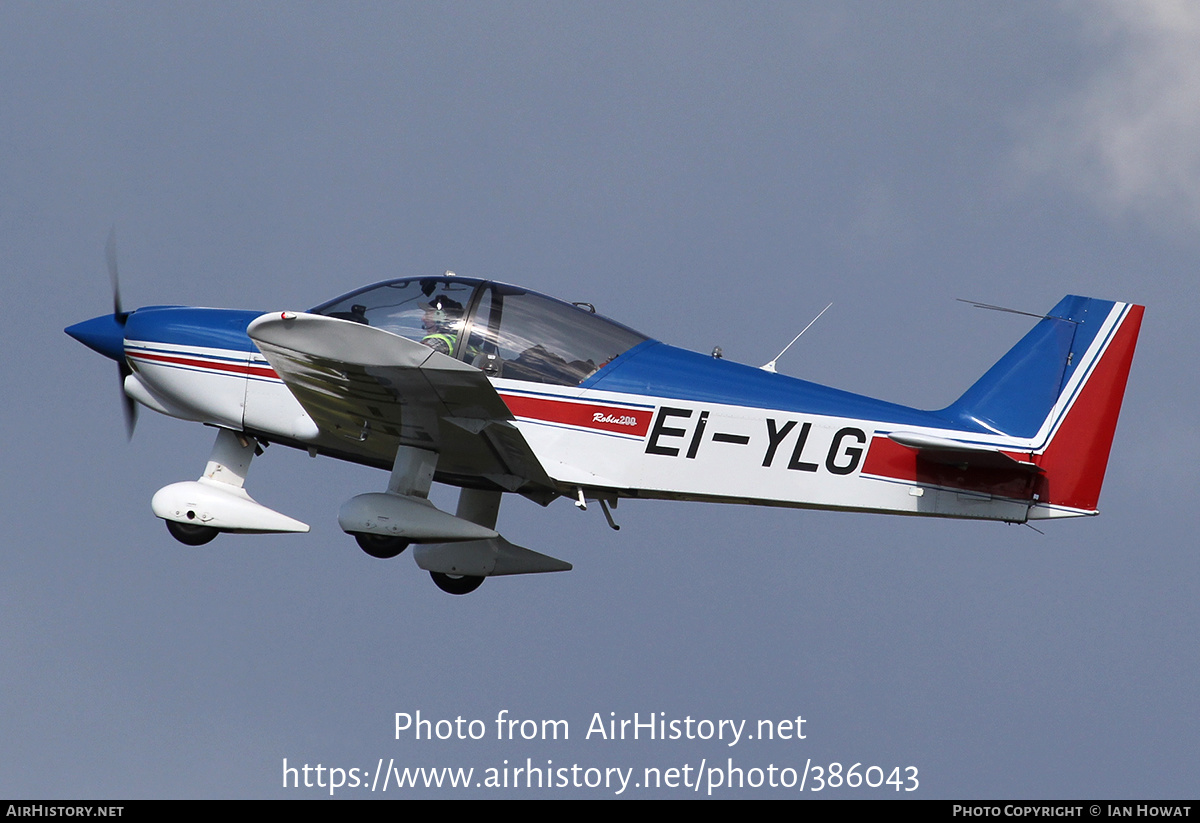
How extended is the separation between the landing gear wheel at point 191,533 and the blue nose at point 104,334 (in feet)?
5.49

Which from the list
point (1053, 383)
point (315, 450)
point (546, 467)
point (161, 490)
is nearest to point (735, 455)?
point (546, 467)

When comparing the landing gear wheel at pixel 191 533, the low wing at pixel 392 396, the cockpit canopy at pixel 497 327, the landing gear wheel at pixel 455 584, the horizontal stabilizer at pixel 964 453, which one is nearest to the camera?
the low wing at pixel 392 396

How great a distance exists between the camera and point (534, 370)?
10.4 metres

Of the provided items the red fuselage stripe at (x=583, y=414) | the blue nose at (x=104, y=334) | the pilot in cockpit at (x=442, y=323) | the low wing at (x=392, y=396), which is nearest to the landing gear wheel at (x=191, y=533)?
the low wing at (x=392, y=396)

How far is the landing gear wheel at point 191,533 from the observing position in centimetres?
1093

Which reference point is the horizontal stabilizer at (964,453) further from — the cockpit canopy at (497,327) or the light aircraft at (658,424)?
the cockpit canopy at (497,327)

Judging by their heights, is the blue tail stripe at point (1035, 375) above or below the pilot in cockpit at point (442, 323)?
above

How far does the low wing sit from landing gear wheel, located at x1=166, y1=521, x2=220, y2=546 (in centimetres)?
122

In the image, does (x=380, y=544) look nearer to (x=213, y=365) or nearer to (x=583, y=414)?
(x=583, y=414)

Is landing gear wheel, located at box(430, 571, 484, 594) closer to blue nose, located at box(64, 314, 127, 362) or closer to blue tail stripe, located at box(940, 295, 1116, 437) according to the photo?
blue nose, located at box(64, 314, 127, 362)

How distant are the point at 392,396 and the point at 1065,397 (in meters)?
4.83

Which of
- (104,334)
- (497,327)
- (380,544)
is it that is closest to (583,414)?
(497,327)

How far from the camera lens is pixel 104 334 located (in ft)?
38.4

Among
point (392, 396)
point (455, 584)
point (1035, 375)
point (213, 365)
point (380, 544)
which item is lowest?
point (380, 544)
